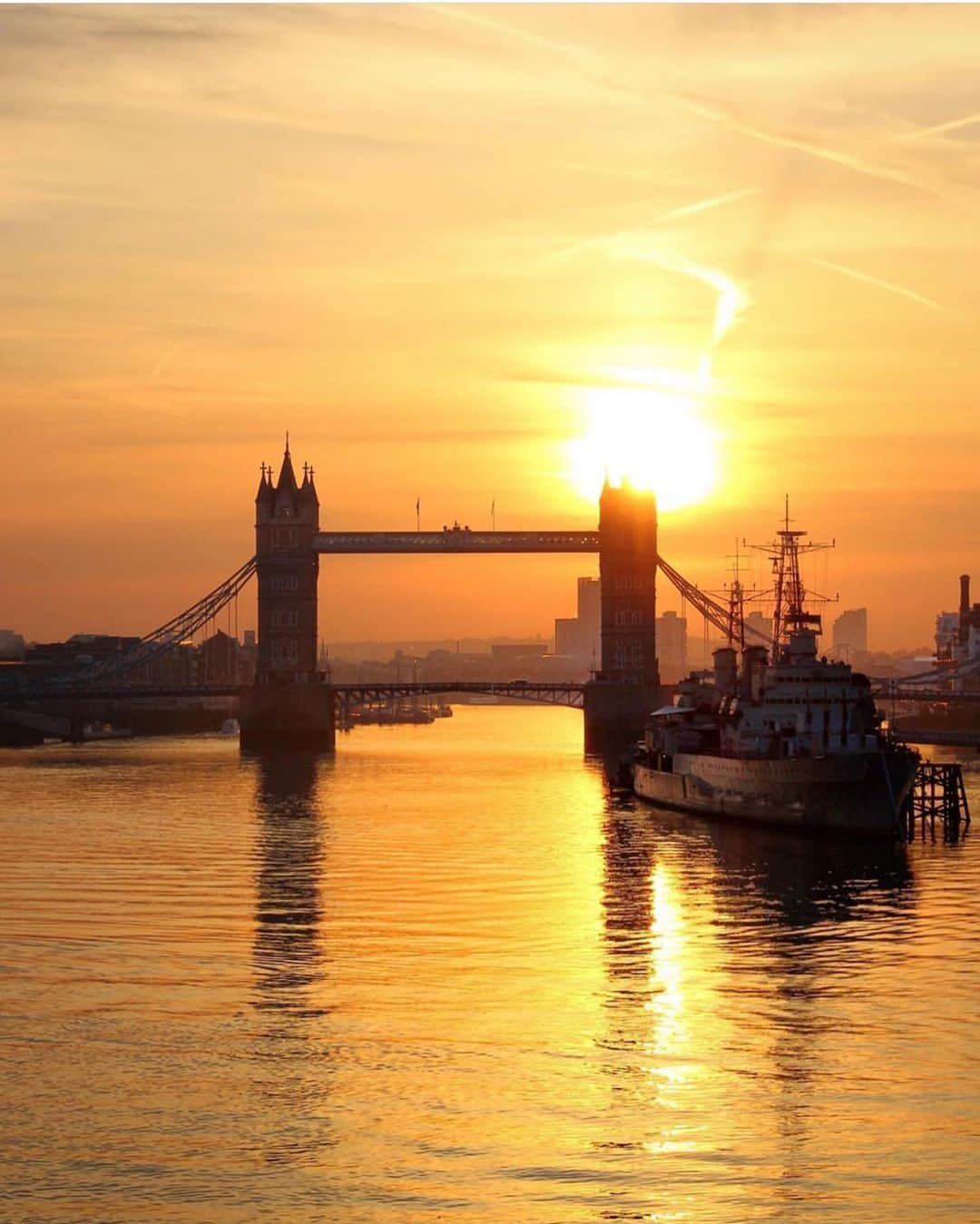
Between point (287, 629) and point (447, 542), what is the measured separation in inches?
545

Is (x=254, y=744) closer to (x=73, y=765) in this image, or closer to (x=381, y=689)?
(x=381, y=689)

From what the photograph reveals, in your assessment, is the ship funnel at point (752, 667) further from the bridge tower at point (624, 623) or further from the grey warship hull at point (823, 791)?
the bridge tower at point (624, 623)

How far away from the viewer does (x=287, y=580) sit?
164m

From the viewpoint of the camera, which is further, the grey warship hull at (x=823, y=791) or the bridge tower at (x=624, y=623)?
the bridge tower at (x=624, y=623)

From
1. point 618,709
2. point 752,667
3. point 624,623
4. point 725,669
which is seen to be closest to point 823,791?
point 752,667

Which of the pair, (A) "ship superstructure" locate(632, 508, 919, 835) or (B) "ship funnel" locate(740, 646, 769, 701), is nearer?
(A) "ship superstructure" locate(632, 508, 919, 835)

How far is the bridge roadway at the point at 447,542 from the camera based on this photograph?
161250mm

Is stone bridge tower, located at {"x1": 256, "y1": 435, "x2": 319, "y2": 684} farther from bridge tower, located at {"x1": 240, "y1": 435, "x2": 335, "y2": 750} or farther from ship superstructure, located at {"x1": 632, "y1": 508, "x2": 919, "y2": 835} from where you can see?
ship superstructure, located at {"x1": 632, "y1": 508, "x2": 919, "y2": 835}

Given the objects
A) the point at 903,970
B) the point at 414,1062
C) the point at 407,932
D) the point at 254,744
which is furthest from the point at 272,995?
the point at 254,744

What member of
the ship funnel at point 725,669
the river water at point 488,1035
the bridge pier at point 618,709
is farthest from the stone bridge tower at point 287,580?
the river water at point 488,1035

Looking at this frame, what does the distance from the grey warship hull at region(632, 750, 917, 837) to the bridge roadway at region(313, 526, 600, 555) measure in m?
77.4

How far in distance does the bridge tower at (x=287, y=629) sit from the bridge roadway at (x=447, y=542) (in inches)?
123

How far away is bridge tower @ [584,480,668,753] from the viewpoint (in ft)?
537

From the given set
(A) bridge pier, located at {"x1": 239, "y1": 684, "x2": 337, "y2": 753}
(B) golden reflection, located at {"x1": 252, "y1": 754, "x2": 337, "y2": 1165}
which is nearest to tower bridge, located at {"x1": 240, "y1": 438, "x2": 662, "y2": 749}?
(A) bridge pier, located at {"x1": 239, "y1": 684, "x2": 337, "y2": 753}
